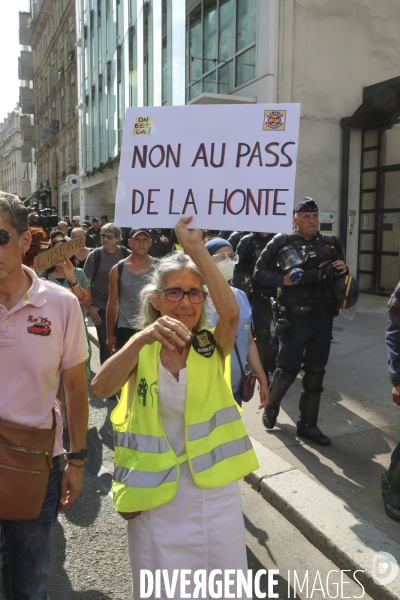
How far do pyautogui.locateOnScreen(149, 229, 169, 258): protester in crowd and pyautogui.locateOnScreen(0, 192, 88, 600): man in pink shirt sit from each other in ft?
35.7

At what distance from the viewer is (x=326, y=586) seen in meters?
2.92

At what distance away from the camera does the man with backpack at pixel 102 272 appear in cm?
633

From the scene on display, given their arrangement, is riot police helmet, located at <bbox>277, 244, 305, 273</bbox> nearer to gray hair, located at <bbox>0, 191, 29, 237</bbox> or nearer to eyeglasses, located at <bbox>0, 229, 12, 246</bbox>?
gray hair, located at <bbox>0, 191, 29, 237</bbox>

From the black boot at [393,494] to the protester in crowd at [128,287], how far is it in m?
2.61

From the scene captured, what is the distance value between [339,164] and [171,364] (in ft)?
38.6

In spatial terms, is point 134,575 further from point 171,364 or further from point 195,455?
point 171,364

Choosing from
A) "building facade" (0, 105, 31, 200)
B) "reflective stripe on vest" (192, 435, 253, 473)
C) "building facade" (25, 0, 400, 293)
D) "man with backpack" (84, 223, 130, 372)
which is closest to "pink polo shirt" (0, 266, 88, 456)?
"reflective stripe on vest" (192, 435, 253, 473)

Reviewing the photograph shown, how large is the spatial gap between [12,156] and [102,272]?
9919 cm

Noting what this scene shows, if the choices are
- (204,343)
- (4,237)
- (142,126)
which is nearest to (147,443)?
(204,343)

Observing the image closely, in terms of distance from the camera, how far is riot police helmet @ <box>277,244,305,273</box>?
445cm

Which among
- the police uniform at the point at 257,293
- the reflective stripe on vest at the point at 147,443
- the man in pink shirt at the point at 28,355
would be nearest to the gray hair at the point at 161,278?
the man in pink shirt at the point at 28,355

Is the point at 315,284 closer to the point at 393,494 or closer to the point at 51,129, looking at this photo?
the point at 393,494

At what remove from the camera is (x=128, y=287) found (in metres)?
5.16

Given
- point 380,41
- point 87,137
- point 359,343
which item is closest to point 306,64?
point 380,41
